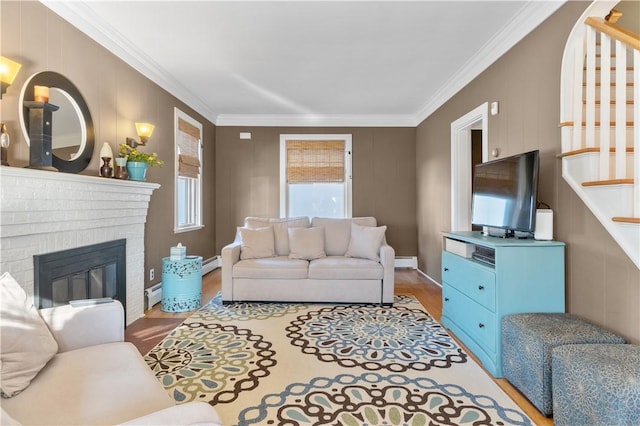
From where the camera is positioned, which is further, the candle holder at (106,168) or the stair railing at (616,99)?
the candle holder at (106,168)

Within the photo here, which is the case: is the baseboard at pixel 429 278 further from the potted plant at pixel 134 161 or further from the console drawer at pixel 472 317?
the potted plant at pixel 134 161

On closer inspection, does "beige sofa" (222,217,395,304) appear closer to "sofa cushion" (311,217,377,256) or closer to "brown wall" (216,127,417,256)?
"sofa cushion" (311,217,377,256)

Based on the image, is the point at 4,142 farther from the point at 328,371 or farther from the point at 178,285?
the point at 328,371

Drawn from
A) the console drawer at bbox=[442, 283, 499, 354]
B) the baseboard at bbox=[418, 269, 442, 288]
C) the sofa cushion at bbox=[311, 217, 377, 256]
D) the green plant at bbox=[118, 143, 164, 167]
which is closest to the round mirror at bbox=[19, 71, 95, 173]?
Result: the green plant at bbox=[118, 143, 164, 167]

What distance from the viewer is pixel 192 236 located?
16.3 feet

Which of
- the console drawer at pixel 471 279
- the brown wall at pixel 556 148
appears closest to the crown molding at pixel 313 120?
the brown wall at pixel 556 148

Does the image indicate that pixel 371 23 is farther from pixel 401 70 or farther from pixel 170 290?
pixel 170 290

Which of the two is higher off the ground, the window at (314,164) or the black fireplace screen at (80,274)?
the window at (314,164)

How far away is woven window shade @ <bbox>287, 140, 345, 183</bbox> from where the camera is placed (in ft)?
19.5

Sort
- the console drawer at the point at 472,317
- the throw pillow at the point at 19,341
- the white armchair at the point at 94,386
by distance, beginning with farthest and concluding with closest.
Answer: the console drawer at the point at 472,317 < the throw pillow at the point at 19,341 < the white armchair at the point at 94,386

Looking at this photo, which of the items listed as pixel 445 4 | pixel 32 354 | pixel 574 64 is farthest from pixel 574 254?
pixel 32 354

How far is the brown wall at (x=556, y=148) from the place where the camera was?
1944 millimetres

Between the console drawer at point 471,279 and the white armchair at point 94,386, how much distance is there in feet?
6.52

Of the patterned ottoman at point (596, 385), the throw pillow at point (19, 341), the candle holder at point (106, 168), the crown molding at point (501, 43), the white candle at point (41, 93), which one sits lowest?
the patterned ottoman at point (596, 385)
